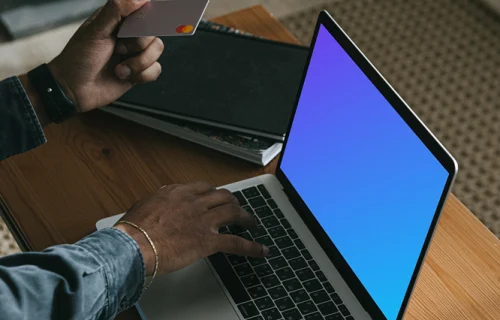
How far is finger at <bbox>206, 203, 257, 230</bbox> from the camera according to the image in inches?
39.3

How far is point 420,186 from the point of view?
0.79 metres

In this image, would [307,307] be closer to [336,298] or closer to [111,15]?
[336,298]

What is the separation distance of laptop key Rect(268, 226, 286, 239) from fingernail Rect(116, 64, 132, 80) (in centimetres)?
36

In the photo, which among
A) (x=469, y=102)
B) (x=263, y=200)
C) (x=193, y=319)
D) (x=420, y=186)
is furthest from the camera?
(x=469, y=102)

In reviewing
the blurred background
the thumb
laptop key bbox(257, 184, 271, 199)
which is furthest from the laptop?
the blurred background

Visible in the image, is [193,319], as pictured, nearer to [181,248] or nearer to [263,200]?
[181,248]

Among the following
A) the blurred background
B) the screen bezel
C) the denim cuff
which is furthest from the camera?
the blurred background

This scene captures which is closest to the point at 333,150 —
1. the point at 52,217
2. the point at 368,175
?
the point at 368,175

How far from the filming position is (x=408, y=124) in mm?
805

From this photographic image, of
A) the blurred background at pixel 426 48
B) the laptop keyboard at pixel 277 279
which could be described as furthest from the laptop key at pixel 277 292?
the blurred background at pixel 426 48

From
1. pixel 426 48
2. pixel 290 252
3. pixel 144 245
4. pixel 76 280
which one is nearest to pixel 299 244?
pixel 290 252

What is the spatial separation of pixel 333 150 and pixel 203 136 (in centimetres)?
29

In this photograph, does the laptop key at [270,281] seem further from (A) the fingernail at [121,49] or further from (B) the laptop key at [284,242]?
(A) the fingernail at [121,49]

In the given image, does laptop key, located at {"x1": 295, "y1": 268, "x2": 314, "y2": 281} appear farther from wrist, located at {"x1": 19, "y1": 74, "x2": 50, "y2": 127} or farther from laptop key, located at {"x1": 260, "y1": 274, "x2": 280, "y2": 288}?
wrist, located at {"x1": 19, "y1": 74, "x2": 50, "y2": 127}
